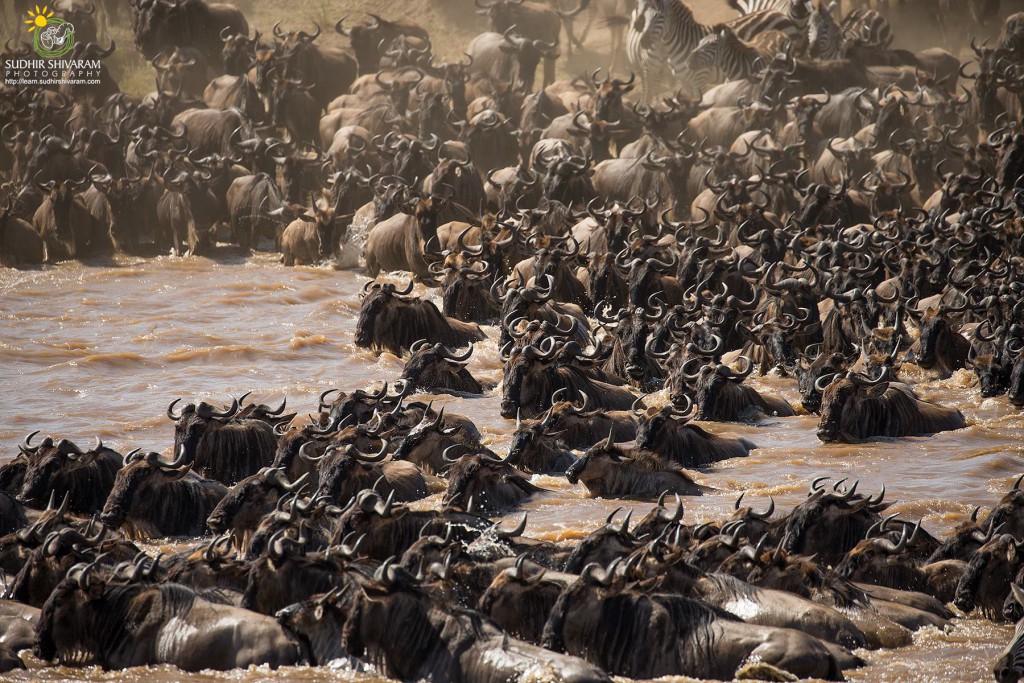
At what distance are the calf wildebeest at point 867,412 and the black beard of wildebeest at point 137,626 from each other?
6.54 meters

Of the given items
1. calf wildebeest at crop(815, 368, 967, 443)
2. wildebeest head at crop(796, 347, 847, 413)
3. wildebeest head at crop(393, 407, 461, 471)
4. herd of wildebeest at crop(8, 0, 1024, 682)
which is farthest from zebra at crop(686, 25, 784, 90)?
wildebeest head at crop(393, 407, 461, 471)

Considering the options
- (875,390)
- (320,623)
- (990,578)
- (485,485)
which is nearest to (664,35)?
(875,390)

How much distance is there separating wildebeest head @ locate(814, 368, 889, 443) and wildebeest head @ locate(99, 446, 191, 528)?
5661 millimetres

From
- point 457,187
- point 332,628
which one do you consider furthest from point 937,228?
point 332,628

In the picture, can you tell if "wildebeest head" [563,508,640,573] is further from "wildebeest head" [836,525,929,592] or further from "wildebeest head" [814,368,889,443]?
"wildebeest head" [814,368,889,443]

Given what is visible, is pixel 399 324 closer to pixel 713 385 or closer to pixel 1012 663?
pixel 713 385

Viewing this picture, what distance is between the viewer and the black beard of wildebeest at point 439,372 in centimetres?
1458

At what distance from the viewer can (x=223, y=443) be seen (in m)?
11.4

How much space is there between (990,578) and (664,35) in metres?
23.4

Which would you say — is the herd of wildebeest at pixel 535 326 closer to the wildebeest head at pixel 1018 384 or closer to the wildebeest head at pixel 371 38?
the wildebeest head at pixel 1018 384

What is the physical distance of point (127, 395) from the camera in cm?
1519

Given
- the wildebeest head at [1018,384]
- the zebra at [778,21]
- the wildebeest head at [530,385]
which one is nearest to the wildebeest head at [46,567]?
the wildebeest head at [530,385]

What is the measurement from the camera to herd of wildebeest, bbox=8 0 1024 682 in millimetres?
7676

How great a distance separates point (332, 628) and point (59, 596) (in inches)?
60.7
